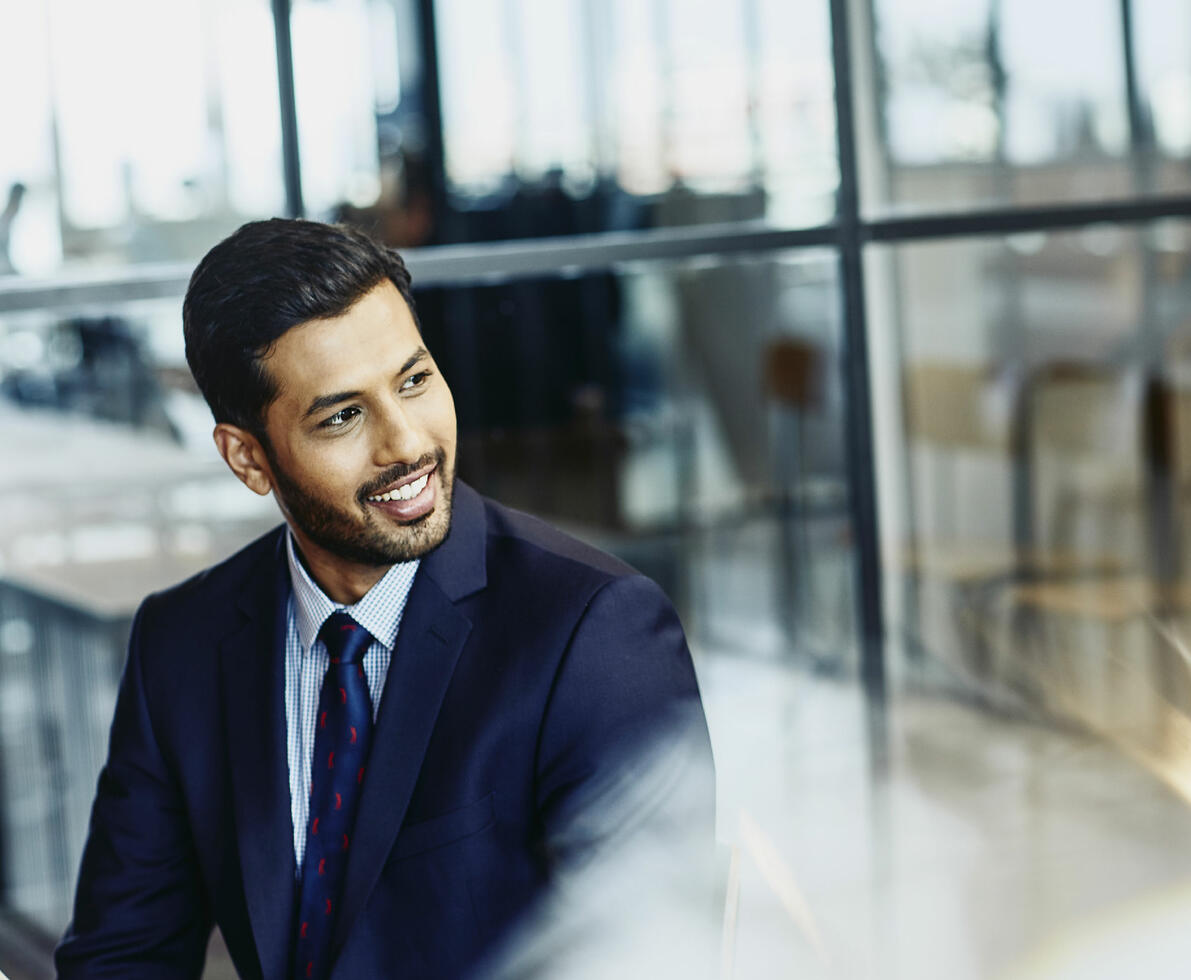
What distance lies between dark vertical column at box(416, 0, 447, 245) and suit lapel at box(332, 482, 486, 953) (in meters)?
3.42

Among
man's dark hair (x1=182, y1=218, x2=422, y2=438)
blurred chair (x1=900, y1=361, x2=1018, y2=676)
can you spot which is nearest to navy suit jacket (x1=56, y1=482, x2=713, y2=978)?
man's dark hair (x1=182, y1=218, x2=422, y2=438)

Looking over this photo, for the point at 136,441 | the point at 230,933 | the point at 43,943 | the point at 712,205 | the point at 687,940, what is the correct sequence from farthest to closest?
1. the point at 712,205
2. the point at 136,441
3. the point at 43,943
4. the point at 230,933
5. the point at 687,940

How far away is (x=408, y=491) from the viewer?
1.16m

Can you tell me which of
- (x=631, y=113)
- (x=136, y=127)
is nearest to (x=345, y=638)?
(x=136, y=127)

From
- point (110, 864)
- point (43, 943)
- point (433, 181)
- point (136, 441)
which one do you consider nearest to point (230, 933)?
point (110, 864)

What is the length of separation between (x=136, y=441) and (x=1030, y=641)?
A: 7.15 feet

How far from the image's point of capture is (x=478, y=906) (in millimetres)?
1205

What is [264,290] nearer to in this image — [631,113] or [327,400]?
[327,400]

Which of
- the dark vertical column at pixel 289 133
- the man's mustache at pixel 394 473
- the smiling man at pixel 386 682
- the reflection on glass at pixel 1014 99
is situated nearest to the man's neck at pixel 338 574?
the smiling man at pixel 386 682

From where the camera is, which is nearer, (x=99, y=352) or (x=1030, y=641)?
(x=99, y=352)

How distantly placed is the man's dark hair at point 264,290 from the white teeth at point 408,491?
0.40 ft

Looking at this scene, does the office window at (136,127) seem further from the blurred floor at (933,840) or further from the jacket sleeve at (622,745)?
the jacket sleeve at (622,745)

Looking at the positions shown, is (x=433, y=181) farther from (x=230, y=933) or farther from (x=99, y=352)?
(x=230, y=933)

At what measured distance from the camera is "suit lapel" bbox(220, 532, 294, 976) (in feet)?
4.14
